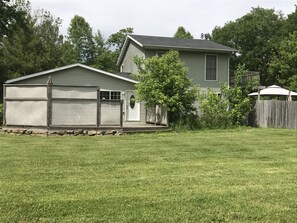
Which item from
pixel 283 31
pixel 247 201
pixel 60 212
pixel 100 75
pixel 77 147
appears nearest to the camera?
pixel 60 212

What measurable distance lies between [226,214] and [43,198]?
247 centimetres

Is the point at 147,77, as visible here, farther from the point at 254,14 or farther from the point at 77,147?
the point at 254,14

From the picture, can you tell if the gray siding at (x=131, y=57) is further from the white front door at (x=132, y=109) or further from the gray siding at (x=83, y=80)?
the white front door at (x=132, y=109)

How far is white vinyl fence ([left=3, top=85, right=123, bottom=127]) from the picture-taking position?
54.2ft

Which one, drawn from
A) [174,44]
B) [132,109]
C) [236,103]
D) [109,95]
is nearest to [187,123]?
[236,103]

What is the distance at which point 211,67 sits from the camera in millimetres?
28281

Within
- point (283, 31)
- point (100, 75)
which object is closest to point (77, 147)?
point (100, 75)

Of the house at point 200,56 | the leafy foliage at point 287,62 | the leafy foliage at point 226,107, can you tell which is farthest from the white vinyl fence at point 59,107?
the leafy foliage at point 287,62

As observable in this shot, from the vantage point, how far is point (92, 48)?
188 feet

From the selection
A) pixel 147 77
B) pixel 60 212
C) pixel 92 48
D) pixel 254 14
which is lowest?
pixel 60 212

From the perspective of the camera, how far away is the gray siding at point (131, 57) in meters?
28.3

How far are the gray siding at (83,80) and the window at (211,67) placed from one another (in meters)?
6.15

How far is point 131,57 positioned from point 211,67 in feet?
18.9

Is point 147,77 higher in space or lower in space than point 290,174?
higher
